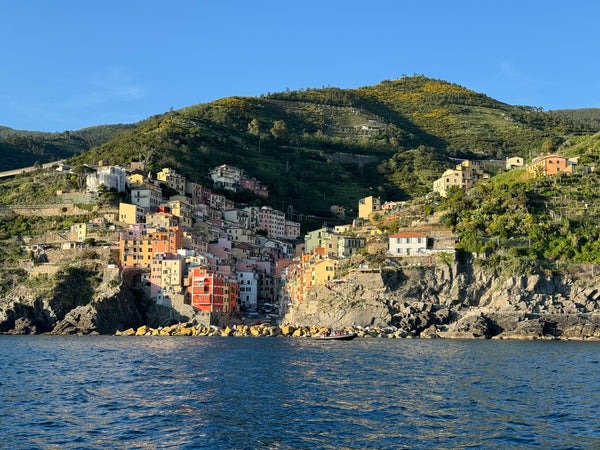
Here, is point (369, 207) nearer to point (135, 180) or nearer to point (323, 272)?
point (323, 272)

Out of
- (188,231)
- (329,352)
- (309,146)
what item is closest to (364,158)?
(309,146)

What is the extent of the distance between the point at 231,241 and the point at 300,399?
73997mm

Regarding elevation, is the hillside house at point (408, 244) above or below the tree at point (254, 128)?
below

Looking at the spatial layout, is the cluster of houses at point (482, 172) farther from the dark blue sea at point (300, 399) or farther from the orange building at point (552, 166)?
the dark blue sea at point (300, 399)

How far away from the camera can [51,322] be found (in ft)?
263

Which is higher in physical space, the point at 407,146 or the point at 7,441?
the point at 407,146

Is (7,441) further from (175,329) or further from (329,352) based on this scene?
(175,329)

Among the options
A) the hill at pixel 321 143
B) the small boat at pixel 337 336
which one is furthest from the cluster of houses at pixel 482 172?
the small boat at pixel 337 336

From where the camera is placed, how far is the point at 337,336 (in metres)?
66.0

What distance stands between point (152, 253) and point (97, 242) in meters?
8.28

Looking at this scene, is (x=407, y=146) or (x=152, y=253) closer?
(x=152, y=253)

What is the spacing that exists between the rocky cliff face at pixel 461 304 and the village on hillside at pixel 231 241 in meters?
2.65

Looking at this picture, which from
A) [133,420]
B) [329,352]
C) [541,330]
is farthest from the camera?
[541,330]

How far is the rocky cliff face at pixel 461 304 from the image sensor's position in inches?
2761
